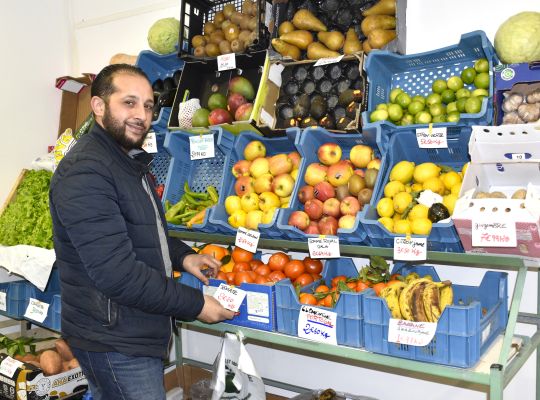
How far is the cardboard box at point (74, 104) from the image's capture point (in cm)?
446

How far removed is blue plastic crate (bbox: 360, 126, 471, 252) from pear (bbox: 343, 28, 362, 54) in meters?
0.63

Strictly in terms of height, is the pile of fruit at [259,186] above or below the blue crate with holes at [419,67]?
below

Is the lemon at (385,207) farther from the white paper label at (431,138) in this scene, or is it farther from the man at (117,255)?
the man at (117,255)

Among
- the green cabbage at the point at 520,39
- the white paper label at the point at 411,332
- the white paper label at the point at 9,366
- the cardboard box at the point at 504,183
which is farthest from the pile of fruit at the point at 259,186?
the white paper label at the point at 9,366

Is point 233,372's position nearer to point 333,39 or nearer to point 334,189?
point 334,189

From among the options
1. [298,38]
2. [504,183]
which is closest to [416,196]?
[504,183]

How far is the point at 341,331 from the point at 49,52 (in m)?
3.77

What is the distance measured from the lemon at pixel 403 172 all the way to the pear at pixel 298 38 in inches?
38.5

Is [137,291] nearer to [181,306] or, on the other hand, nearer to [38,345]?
[181,306]

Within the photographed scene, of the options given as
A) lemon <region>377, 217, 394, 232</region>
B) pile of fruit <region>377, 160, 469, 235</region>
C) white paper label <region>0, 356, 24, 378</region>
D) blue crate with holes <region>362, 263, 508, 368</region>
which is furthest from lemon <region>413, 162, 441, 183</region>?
white paper label <region>0, 356, 24, 378</region>

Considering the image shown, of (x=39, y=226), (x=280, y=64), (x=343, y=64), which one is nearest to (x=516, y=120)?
(x=343, y=64)

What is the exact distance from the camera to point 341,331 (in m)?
2.16

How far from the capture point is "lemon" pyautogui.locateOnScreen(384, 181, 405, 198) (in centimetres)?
230

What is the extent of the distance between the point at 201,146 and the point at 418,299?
152 cm
